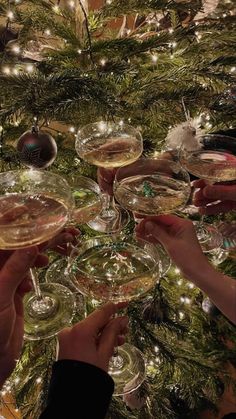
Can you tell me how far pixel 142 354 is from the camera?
0.99 meters

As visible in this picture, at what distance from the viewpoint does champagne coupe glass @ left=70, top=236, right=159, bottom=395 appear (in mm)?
695

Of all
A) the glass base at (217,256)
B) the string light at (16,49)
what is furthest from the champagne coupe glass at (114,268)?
the string light at (16,49)

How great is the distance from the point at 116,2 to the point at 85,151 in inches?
19.3

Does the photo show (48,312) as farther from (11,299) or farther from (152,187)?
(152,187)

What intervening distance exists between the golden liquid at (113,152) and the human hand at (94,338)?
27 centimetres

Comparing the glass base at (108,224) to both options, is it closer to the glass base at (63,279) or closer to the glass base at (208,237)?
the glass base at (63,279)

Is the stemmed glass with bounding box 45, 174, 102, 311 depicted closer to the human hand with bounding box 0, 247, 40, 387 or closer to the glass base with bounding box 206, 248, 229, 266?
the human hand with bounding box 0, 247, 40, 387

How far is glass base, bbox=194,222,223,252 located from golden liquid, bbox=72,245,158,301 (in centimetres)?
39

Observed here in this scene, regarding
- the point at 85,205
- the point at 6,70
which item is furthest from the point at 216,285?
the point at 6,70

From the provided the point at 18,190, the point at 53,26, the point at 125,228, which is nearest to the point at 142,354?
the point at 125,228

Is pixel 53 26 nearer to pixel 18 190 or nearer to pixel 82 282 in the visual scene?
pixel 18 190

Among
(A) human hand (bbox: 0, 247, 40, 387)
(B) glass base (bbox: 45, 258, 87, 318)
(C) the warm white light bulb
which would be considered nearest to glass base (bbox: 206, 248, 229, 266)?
(B) glass base (bbox: 45, 258, 87, 318)

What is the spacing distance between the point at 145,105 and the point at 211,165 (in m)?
0.25

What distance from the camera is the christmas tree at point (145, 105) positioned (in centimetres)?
86
